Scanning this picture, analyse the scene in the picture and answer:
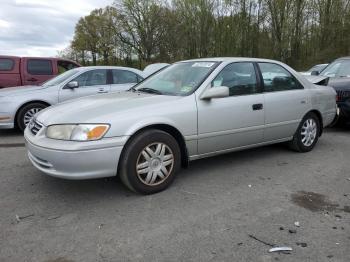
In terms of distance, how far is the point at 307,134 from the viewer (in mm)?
5828

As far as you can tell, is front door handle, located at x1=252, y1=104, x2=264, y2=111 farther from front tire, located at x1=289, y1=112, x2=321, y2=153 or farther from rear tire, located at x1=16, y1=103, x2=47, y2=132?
rear tire, located at x1=16, y1=103, x2=47, y2=132

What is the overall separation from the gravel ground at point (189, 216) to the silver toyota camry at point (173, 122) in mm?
345

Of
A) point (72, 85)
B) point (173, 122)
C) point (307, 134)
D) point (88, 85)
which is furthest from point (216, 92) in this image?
point (88, 85)

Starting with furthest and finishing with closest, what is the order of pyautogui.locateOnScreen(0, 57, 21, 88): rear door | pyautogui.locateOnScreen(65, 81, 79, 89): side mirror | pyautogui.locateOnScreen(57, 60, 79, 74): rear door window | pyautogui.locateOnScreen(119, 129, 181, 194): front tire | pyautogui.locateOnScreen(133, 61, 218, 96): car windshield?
pyautogui.locateOnScreen(57, 60, 79, 74): rear door window
pyautogui.locateOnScreen(0, 57, 21, 88): rear door
pyautogui.locateOnScreen(65, 81, 79, 89): side mirror
pyautogui.locateOnScreen(133, 61, 218, 96): car windshield
pyautogui.locateOnScreen(119, 129, 181, 194): front tire

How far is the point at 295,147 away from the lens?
5.77 metres

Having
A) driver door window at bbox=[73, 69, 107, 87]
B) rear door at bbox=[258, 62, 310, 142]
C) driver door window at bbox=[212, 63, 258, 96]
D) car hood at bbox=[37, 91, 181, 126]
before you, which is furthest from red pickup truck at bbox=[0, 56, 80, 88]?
rear door at bbox=[258, 62, 310, 142]

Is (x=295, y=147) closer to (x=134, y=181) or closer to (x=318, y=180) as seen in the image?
(x=318, y=180)

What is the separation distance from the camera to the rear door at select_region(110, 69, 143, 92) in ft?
28.3

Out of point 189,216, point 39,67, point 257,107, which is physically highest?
point 39,67

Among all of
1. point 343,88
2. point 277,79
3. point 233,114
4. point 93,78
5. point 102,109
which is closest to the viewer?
point 102,109

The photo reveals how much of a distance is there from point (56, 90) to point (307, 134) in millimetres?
5173

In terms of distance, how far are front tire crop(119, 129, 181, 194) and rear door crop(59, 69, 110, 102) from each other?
4471mm

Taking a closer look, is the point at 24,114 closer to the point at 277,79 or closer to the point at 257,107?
the point at 257,107

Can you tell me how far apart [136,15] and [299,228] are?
35.8 meters
